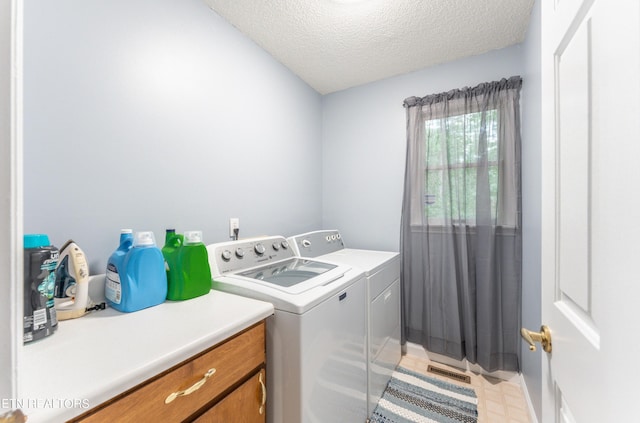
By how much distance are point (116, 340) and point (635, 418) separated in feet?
3.56

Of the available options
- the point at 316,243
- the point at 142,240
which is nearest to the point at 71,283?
the point at 142,240

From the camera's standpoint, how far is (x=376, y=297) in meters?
1.64

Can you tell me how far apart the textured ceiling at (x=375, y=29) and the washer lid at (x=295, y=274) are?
1.53 meters

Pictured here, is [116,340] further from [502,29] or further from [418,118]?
[502,29]

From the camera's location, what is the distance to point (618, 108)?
398 millimetres

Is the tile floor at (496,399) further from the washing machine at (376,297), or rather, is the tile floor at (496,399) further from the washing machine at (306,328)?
the washing machine at (306,328)

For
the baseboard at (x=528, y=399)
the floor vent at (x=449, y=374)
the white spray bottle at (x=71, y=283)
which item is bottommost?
the floor vent at (x=449, y=374)

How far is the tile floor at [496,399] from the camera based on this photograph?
1.56m

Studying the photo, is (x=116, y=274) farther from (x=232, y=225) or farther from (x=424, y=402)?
(x=424, y=402)

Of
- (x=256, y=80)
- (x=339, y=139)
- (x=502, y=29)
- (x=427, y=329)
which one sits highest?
(x=502, y=29)

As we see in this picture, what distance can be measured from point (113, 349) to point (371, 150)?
2208mm

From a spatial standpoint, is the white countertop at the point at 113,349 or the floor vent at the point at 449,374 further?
the floor vent at the point at 449,374

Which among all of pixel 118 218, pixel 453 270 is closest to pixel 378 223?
pixel 453 270

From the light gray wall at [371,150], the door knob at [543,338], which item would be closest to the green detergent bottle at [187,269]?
the door knob at [543,338]
